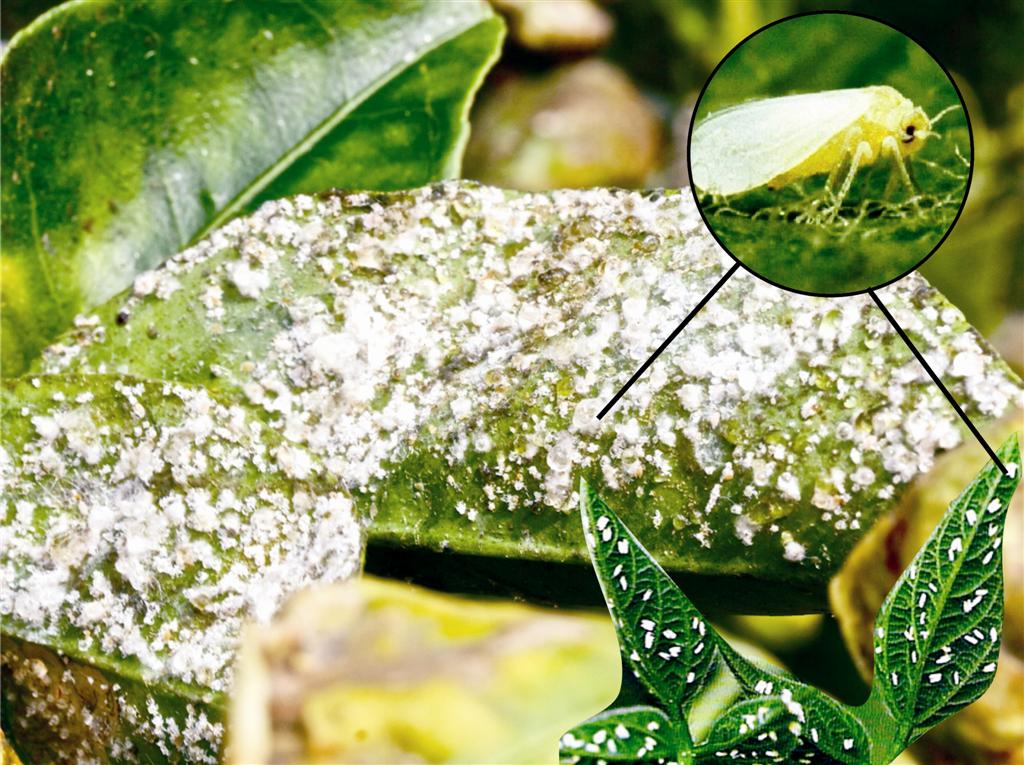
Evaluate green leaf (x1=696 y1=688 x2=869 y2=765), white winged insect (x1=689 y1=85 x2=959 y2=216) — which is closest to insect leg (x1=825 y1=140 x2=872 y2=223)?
white winged insect (x1=689 y1=85 x2=959 y2=216)

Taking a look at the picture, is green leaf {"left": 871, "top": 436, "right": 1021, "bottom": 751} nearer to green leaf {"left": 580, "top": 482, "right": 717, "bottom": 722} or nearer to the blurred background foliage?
green leaf {"left": 580, "top": 482, "right": 717, "bottom": 722}

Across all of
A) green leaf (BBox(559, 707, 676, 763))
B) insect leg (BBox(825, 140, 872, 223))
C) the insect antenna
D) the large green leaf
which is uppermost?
the insect antenna

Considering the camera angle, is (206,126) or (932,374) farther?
(206,126)

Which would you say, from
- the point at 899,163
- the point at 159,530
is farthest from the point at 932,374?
the point at 159,530

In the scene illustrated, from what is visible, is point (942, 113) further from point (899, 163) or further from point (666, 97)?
point (666, 97)

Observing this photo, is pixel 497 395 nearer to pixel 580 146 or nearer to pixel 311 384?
pixel 311 384

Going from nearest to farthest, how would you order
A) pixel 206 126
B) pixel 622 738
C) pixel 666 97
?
pixel 622 738
pixel 206 126
pixel 666 97
